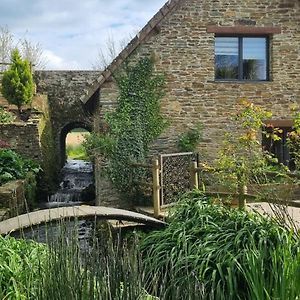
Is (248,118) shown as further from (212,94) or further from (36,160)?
(36,160)

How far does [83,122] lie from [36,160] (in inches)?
253

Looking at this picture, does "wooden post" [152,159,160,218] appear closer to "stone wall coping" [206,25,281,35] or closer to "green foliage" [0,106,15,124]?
"stone wall coping" [206,25,281,35]

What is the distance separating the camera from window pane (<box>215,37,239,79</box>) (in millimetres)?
14391

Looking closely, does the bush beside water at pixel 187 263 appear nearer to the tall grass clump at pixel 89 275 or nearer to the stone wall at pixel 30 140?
the tall grass clump at pixel 89 275

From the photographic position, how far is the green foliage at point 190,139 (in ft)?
45.6

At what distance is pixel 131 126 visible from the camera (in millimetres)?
13898

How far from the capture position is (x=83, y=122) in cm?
2339

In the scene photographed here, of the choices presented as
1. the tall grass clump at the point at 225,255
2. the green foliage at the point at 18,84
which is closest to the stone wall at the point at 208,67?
the green foliage at the point at 18,84

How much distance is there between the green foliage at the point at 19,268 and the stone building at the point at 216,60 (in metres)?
8.37

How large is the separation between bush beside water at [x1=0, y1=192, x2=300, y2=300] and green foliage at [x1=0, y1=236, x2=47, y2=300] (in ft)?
0.09

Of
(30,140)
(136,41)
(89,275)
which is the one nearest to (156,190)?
(136,41)

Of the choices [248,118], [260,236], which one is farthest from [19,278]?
[248,118]

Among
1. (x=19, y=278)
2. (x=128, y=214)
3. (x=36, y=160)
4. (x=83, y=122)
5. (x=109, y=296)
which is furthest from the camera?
(x=83, y=122)

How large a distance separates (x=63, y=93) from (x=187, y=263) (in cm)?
1873
